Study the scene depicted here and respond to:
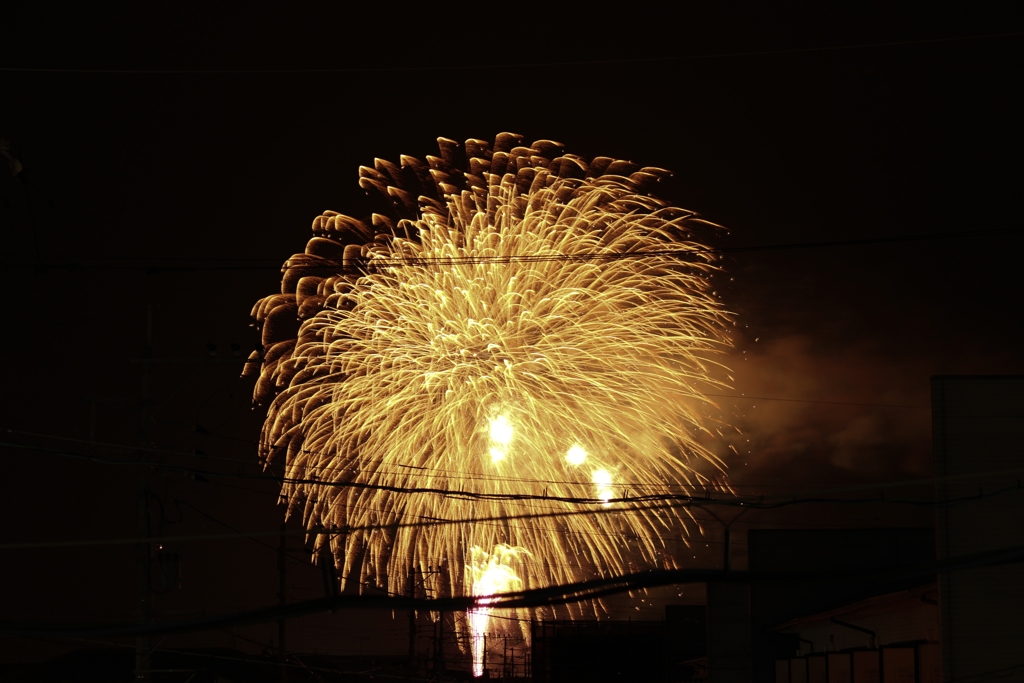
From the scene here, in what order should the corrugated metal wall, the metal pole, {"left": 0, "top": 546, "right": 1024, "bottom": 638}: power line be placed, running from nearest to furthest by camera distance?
{"left": 0, "top": 546, "right": 1024, "bottom": 638}: power line < the corrugated metal wall < the metal pole

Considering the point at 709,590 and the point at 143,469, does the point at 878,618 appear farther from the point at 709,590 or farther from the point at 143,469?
the point at 143,469

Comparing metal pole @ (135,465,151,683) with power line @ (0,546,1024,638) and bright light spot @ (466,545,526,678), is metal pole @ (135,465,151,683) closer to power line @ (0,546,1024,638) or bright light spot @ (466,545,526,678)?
bright light spot @ (466,545,526,678)

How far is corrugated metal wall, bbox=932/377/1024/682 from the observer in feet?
61.1

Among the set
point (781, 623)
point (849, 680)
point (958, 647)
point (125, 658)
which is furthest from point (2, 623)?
point (125, 658)

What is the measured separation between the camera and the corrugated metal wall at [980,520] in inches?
733

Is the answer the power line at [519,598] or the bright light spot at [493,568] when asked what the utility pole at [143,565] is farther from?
the power line at [519,598]

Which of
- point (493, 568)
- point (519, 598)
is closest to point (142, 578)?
point (493, 568)

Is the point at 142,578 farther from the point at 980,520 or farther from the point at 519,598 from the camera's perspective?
the point at 519,598

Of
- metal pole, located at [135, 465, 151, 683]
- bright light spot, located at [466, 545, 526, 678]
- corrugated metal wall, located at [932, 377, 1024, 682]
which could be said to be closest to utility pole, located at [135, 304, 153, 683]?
metal pole, located at [135, 465, 151, 683]

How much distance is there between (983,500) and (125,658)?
55030 mm

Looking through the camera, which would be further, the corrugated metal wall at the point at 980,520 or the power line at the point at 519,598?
the corrugated metal wall at the point at 980,520

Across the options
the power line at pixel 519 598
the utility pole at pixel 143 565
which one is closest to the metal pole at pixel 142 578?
the utility pole at pixel 143 565

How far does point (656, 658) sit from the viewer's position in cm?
5309

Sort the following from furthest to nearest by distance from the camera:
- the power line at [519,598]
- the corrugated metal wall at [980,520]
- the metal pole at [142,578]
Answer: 1. the metal pole at [142,578]
2. the corrugated metal wall at [980,520]
3. the power line at [519,598]
